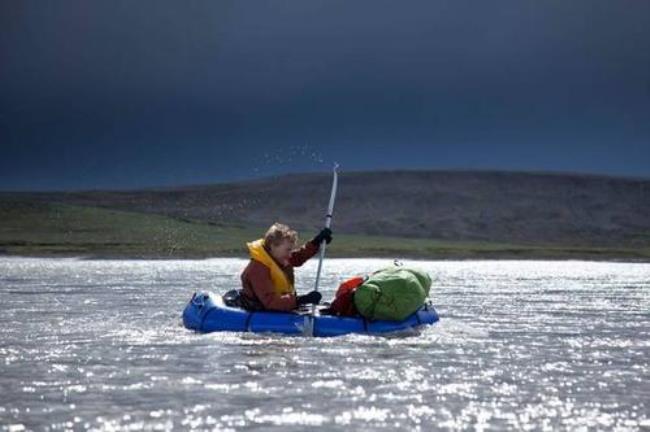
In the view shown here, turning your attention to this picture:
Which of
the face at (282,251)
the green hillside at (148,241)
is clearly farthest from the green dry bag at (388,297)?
the green hillside at (148,241)

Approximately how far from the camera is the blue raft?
17.3 meters

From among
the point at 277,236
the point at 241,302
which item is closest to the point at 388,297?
the point at 277,236

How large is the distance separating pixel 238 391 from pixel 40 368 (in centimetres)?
320

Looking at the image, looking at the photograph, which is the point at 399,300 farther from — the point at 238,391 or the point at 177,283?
the point at 177,283

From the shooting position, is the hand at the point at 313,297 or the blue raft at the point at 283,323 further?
the hand at the point at 313,297

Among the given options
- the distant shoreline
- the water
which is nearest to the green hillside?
the distant shoreline

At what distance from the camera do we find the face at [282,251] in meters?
17.9

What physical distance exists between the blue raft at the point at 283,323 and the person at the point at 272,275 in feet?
0.89

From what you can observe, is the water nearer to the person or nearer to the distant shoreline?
the person

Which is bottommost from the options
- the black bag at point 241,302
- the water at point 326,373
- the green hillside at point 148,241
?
the water at point 326,373

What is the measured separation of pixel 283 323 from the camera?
57.3ft

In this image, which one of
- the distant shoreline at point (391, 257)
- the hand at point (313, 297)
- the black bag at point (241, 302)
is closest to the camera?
the hand at point (313, 297)

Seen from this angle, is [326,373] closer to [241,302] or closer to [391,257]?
[241,302]

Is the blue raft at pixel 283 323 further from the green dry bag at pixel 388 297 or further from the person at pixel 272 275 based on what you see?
the person at pixel 272 275
